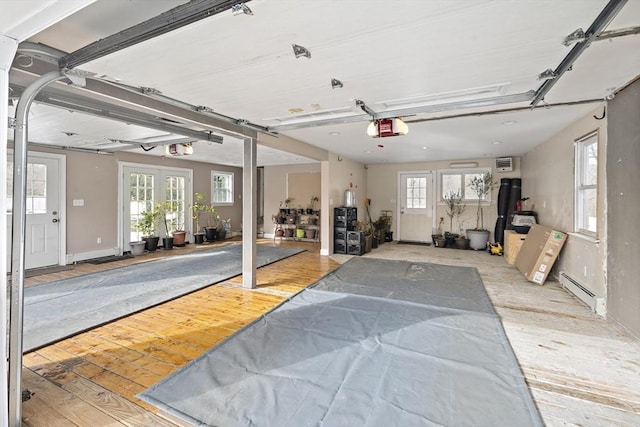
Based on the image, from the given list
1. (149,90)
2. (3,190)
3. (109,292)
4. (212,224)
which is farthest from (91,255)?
(3,190)

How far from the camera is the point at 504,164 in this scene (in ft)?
22.9

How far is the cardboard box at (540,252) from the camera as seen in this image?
4211mm

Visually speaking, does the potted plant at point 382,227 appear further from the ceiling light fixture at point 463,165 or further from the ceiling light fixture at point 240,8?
the ceiling light fixture at point 240,8

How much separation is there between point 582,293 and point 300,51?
13.9 feet

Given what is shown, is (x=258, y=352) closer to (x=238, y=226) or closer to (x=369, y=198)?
(x=369, y=198)

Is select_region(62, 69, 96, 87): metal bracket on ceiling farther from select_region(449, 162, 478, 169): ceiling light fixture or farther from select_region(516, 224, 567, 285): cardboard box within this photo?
select_region(449, 162, 478, 169): ceiling light fixture

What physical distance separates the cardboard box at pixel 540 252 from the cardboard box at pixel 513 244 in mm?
343

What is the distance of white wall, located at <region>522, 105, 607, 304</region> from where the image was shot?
3.17m

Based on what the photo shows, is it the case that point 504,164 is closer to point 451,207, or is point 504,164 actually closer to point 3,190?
point 451,207

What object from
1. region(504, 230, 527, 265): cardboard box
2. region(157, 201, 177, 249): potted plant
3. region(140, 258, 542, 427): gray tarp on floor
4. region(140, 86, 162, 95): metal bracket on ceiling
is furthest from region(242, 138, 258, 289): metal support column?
region(504, 230, 527, 265): cardboard box

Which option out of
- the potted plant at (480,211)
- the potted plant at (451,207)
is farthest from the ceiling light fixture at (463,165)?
the potted plant at (451,207)

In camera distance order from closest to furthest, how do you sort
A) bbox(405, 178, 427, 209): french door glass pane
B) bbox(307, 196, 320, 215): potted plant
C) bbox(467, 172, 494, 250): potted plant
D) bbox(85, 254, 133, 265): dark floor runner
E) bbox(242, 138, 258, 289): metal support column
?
bbox(242, 138, 258, 289): metal support column → bbox(85, 254, 133, 265): dark floor runner → bbox(467, 172, 494, 250): potted plant → bbox(405, 178, 427, 209): french door glass pane → bbox(307, 196, 320, 215): potted plant

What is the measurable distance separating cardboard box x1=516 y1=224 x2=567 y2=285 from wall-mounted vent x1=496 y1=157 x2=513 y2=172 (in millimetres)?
2367

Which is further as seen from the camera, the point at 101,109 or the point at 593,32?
the point at 101,109
